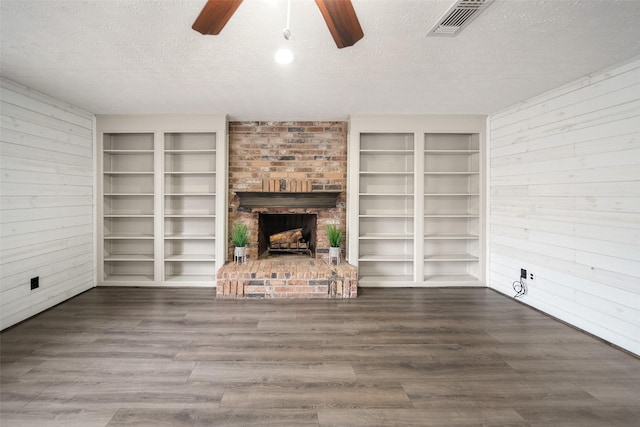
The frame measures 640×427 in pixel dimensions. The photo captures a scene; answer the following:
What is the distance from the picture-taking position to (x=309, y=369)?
82.3 inches

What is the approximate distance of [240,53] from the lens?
2297mm

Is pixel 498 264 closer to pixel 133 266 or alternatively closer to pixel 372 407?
pixel 372 407

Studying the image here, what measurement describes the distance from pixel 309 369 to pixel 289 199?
238cm

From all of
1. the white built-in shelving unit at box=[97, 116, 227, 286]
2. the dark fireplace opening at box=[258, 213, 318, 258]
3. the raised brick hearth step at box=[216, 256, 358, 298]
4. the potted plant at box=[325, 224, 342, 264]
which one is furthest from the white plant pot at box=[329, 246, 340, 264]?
the white built-in shelving unit at box=[97, 116, 227, 286]

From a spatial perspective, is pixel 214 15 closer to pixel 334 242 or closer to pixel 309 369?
pixel 309 369

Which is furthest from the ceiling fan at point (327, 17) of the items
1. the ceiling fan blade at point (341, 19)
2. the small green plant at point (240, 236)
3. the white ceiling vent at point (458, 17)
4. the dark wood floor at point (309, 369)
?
the small green plant at point (240, 236)

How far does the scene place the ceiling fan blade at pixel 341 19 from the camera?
1.35 m

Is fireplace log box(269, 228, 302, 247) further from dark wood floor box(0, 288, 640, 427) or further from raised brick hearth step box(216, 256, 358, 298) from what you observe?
dark wood floor box(0, 288, 640, 427)

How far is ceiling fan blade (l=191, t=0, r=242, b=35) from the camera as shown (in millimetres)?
1326

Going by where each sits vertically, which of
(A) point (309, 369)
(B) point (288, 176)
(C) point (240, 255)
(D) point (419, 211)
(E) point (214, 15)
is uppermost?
(E) point (214, 15)

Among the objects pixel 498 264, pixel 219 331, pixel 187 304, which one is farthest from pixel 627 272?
pixel 187 304

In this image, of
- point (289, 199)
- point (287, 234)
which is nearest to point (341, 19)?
point (289, 199)

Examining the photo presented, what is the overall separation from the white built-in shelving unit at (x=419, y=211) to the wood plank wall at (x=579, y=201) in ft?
1.69

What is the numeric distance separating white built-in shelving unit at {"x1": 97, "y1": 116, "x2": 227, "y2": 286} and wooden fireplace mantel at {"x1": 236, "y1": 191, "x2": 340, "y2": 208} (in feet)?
1.12
